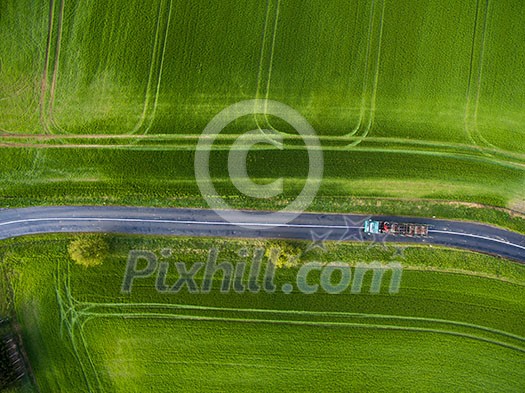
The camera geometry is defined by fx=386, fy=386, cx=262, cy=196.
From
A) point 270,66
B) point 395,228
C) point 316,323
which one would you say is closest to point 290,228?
point 316,323

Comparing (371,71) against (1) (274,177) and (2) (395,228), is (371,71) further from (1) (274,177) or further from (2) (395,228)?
(2) (395,228)

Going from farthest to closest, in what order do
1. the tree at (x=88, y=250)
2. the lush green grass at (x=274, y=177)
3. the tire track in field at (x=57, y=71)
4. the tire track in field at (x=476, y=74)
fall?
the tire track in field at (x=476, y=74), the tire track in field at (x=57, y=71), the lush green grass at (x=274, y=177), the tree at (x=88, y=250)

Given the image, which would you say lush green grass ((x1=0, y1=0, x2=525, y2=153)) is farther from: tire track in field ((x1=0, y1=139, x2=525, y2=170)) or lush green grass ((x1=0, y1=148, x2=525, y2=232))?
lush green grass ((x1=0, y1=148, x2=525, y2=232))

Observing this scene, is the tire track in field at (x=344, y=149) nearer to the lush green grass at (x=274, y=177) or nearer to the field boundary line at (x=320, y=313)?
the lush green grass at (x=274, y=177)

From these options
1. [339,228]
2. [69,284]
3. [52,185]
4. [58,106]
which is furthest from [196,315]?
[58,106]

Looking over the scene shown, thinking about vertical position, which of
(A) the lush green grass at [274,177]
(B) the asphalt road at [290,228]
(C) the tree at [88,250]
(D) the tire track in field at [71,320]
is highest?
(A) the lush green grass at [274,177]

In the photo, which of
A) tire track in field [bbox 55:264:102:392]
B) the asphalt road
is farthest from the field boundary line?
the asphalt road

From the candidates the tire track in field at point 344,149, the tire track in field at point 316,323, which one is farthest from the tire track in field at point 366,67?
the tire track in field at point 316,323
